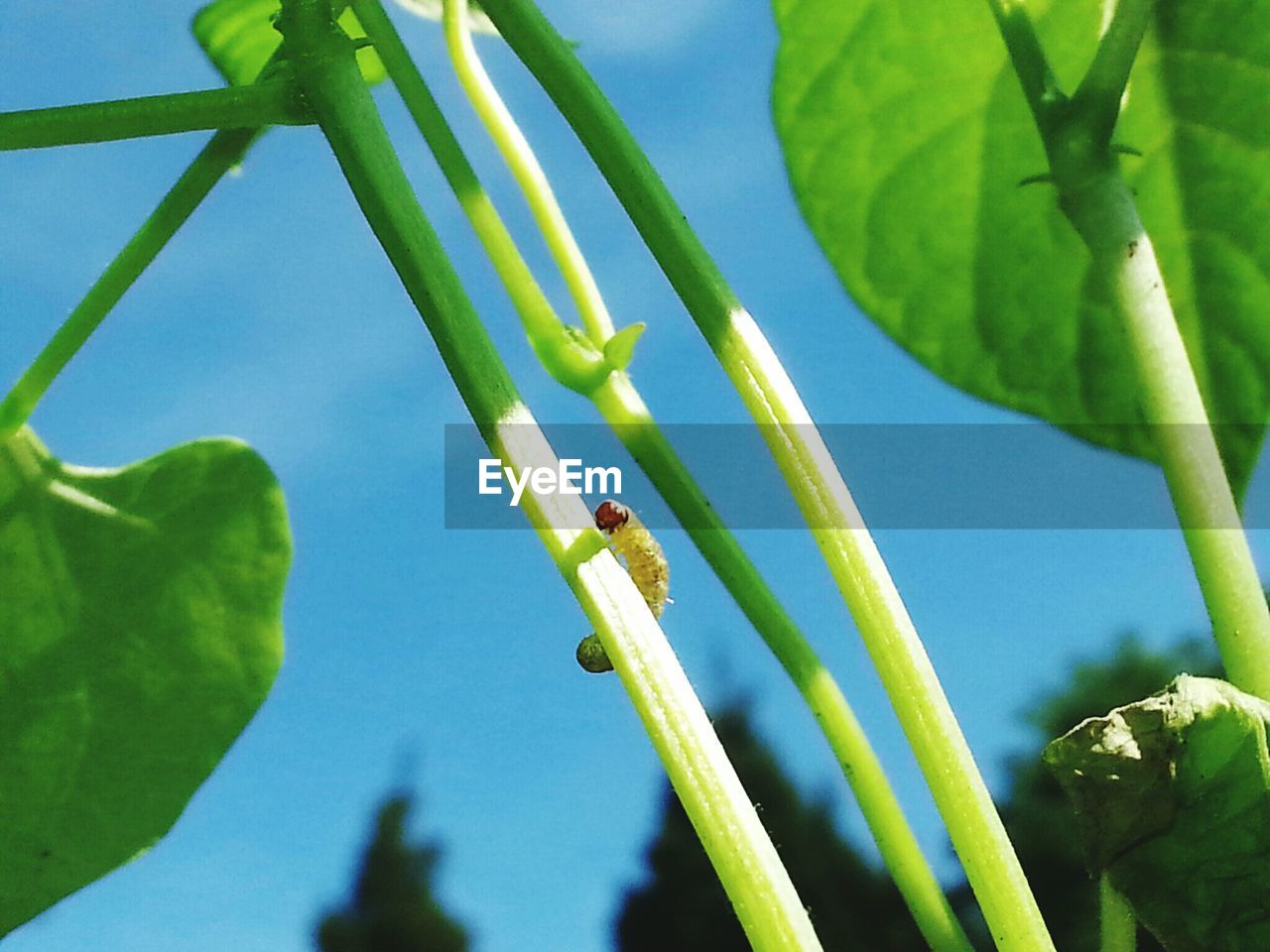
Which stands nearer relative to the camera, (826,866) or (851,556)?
(851,556)

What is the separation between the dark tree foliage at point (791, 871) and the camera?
1202 centimetres

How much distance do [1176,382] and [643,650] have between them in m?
0.22

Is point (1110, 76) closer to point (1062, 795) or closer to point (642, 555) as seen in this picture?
point (642, 555)

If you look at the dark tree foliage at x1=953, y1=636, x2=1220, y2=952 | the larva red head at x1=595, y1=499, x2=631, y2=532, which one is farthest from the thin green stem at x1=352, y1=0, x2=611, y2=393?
the dark tree foliage at x1=953, y1=636, x2=1220, y2=952

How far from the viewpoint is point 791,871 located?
12164 millimetres

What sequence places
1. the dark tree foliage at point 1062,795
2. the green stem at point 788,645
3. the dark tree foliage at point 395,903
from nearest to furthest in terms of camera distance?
the green stem at point 788,645 < the dark tree foliage at point 1062,795 < the dark tree foliage at point 395,903

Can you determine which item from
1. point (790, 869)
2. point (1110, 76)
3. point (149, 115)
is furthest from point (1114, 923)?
point (790, 869)

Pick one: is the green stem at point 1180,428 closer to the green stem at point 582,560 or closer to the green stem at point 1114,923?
the green stem at point 1114,923

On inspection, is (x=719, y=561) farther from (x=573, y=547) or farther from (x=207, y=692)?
(x=207, y=692)

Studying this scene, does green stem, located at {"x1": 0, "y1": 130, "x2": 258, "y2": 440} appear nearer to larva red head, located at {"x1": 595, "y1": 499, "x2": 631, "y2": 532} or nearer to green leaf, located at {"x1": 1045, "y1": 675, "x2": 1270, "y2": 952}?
larva red head, located at {"x1": 595, "y1": 499, "x2": 631, "y2": 532}

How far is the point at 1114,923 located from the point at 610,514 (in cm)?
30

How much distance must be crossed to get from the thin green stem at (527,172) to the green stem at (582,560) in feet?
0.41

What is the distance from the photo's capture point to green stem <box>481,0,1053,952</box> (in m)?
0.37

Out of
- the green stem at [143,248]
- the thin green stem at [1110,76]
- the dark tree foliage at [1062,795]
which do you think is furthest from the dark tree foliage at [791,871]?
the thin green stem at [1110,76]
